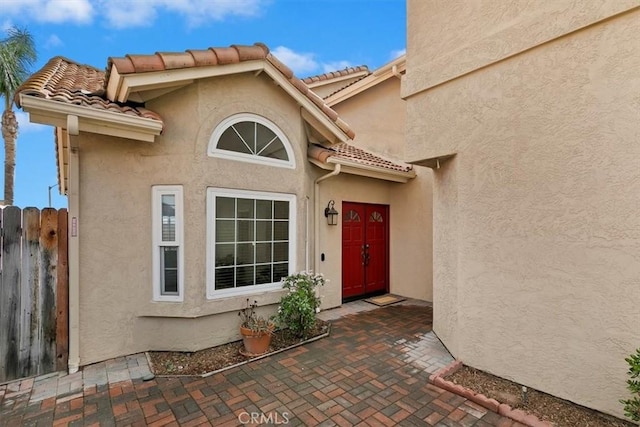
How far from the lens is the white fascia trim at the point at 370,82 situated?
1156 cm

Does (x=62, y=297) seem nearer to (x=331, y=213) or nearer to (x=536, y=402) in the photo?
(x=331, y=213)

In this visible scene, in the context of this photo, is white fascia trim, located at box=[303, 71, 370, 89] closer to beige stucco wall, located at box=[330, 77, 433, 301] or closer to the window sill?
beige stucco wall, located at box=[330, 77, 433, 301]

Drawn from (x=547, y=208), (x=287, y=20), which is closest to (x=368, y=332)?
(x=547, y=208)

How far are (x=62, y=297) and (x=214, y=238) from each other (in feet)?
9.21

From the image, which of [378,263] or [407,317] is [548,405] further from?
[378,263]

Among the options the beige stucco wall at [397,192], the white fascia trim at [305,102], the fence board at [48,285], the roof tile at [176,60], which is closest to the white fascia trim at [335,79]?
the beige stucco wall at [397,192]

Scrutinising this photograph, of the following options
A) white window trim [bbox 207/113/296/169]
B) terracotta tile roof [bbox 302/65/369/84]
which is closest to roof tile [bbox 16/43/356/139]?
white window trim [bbox 207/113/296/169]

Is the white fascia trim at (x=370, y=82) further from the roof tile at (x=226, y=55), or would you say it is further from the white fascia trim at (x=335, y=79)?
the roof tile at (x=226, y=55)

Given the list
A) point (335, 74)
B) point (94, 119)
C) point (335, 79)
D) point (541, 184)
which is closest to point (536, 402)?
point (541, 184)

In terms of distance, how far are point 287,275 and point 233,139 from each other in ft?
11.4

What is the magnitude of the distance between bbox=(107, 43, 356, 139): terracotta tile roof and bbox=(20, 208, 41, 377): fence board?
3122 millimetres

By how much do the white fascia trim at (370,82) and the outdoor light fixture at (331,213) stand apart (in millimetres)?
4233

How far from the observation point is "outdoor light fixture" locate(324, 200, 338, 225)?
9531 millimetres

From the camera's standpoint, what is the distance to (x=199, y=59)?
19.2 ft
